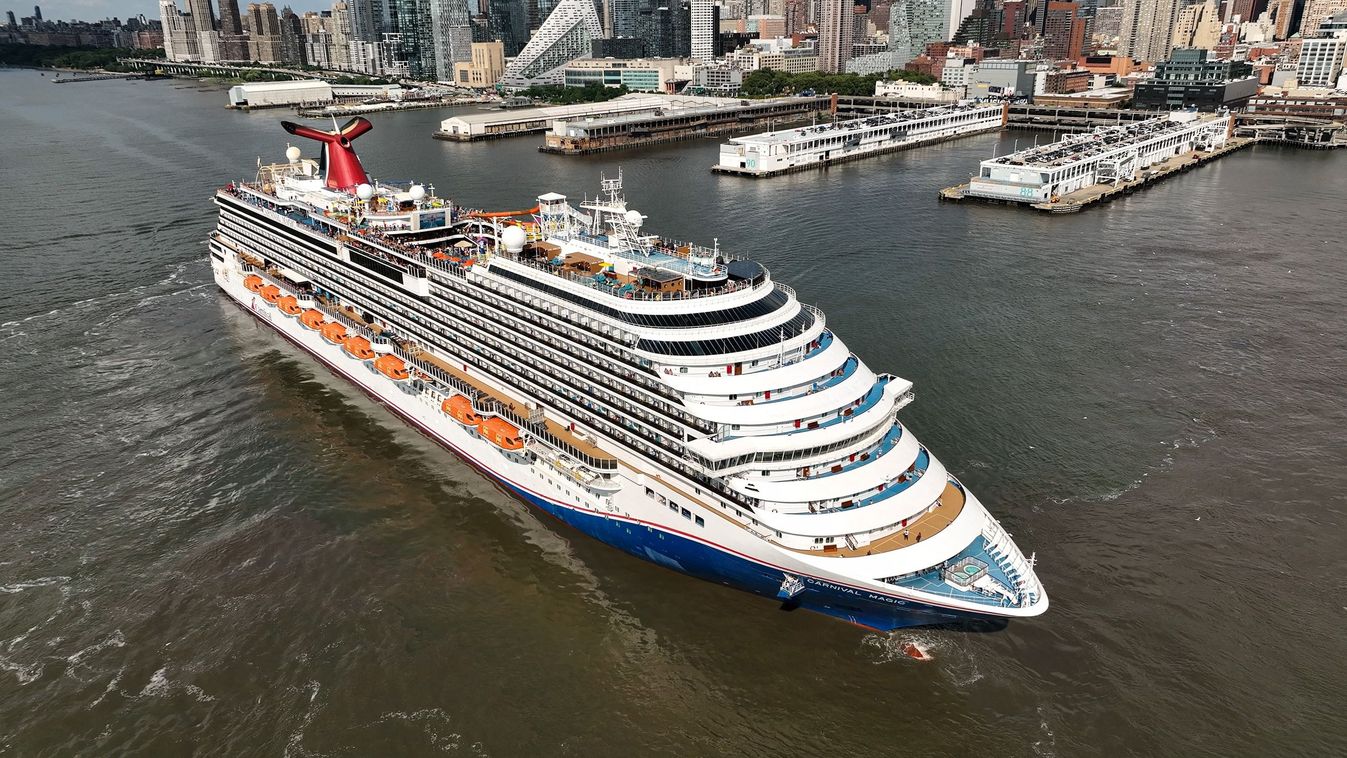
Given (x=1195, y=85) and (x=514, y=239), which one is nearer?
(x=514, y=239)

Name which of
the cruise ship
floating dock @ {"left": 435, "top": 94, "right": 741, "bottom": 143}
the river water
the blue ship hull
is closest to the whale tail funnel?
the river water

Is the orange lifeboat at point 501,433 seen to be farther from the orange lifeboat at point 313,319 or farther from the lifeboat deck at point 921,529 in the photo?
the orange lifeboat at point 313,319

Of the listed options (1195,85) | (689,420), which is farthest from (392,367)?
(1195,85)

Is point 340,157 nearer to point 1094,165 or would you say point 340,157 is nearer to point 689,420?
point 689,420

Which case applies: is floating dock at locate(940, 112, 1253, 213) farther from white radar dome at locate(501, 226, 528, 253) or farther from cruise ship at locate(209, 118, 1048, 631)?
white radar dome at locate(501, 226, 528, 253)

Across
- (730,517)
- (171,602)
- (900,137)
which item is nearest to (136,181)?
(171,602)

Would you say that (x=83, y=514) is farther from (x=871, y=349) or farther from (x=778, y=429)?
(x=871, y=349)
